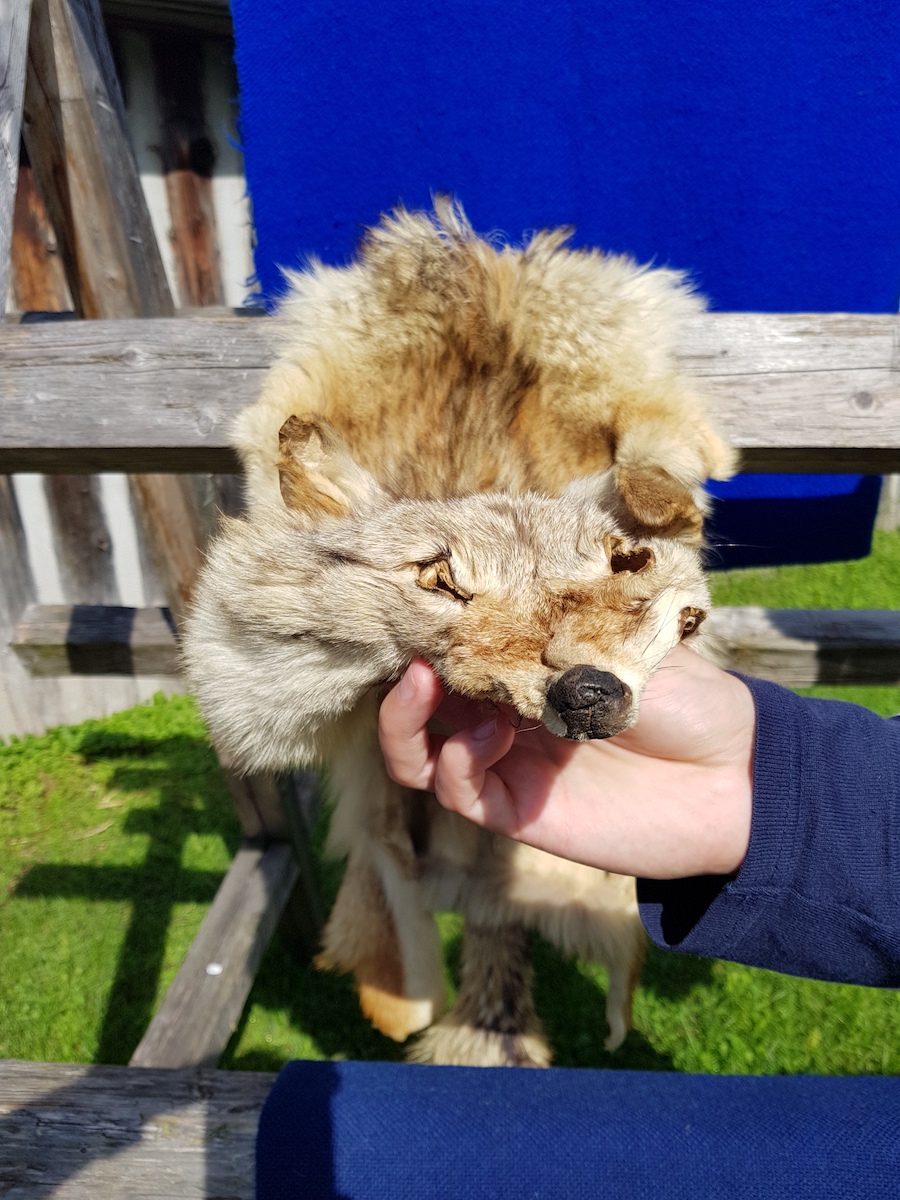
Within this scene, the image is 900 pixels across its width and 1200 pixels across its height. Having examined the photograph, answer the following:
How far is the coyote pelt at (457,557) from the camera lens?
124 centimetres

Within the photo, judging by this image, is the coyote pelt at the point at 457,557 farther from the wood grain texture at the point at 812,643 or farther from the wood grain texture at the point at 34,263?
the wood grain texture at the point at 34,263

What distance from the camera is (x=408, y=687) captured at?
1.28m

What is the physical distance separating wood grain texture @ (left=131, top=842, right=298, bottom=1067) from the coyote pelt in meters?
0.78

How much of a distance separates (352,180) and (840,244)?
4.40 feet

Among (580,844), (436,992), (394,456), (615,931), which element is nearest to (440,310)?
(394,456)

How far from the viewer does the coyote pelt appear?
1.24 meters

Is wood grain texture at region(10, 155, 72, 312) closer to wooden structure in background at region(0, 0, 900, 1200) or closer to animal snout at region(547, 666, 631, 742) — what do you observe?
wooden structure in background at region(0, 0, 900, 1200)

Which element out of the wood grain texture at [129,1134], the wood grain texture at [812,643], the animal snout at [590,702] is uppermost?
the animal snout at [590,702]

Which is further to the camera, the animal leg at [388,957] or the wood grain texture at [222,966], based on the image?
the wood grain texture at [222,966]

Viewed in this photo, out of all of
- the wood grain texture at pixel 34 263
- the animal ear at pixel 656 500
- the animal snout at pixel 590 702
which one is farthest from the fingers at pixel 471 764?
the wood grain texture at pixel 34 263

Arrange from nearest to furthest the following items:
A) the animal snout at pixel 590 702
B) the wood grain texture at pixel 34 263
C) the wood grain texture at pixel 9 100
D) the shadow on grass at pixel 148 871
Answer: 1. the animal snout at pixel 590 702
2. the wood grain texture at pixel 9 100
3. the shadow on grass at pixel 148 871
4. the wood grain texture at pixel 34 263

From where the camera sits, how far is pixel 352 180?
223cm

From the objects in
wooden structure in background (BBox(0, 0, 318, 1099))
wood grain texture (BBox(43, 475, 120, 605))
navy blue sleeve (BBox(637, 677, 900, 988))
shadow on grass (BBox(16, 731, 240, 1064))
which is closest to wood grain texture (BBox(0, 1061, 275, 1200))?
navy blue sleeve (BBox(637, 677, 900, 988))

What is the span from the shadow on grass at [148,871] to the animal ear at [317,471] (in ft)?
8.35
